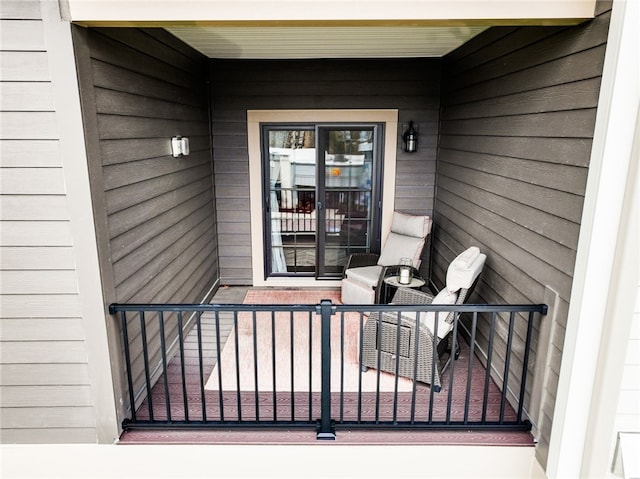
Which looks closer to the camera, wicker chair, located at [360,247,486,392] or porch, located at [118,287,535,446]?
porch, located at [118,287,535,446]

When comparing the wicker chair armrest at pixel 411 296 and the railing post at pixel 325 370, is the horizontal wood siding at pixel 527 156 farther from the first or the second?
the railing post at pixel 325 370

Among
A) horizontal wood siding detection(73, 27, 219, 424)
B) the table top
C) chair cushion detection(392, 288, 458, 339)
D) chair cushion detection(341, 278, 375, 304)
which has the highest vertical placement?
horizontal wood siding detection(73, 27, 219, 424)

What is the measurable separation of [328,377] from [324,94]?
10.9 ft

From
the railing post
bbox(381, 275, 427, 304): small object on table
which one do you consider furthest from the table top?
the railing post

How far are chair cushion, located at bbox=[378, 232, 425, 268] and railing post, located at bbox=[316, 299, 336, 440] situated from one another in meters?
2.37

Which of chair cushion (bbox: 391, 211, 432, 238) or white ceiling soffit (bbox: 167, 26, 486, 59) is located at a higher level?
white ceiling soffit (bbox: 167, 26, 486, 59)

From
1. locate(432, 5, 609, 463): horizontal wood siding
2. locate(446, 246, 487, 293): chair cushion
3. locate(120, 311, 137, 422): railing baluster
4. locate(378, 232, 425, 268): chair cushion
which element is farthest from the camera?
locate(378, 232, 425, 268): chair cushion

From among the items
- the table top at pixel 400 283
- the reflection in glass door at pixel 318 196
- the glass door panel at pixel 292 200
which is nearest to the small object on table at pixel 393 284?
the table top at pixel 400 283

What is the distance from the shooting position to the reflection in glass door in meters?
4.98

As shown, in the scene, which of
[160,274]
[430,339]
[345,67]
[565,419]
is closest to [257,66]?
[345,67]

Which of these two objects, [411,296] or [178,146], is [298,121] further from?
[411,296]

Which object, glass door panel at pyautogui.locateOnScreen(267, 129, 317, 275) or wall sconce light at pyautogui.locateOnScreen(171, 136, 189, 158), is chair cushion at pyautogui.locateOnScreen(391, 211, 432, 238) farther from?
wall sconce light at pyautogui.locateOnScreen(171, 136, 189, 158)

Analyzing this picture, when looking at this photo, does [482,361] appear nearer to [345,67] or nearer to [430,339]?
[430,339]

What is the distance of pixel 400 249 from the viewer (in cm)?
473
